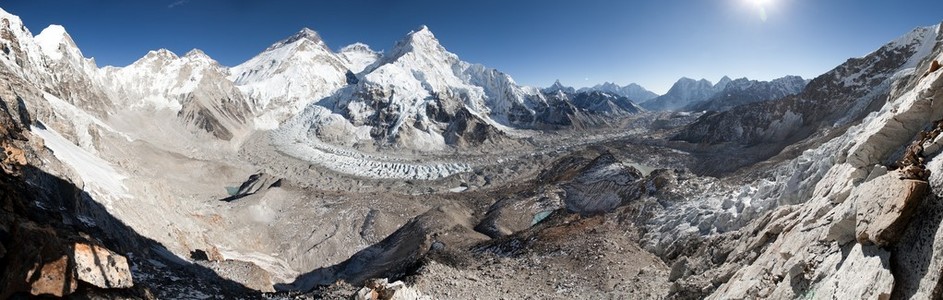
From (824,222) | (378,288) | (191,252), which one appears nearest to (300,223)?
(191,252)

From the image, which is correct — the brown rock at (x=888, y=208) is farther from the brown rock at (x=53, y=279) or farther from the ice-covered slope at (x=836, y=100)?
the ice-covered slope at (x=836, y=100)

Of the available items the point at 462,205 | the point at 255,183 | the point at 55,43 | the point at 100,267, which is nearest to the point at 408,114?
the point at 255,183

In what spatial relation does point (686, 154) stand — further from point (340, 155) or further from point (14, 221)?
point (14, 221)

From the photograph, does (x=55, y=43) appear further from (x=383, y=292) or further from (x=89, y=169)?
(x=383, y=292)

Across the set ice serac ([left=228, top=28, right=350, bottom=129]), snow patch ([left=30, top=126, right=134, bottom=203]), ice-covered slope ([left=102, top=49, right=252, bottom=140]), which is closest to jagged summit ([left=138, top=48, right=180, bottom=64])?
ice-covered slope ([left=102, top=49, right=252, bottom=140])

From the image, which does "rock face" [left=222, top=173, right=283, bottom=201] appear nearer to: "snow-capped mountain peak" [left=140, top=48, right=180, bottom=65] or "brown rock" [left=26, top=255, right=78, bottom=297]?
"brown rock" [left=26, top=255, right=78, bottom=297]
